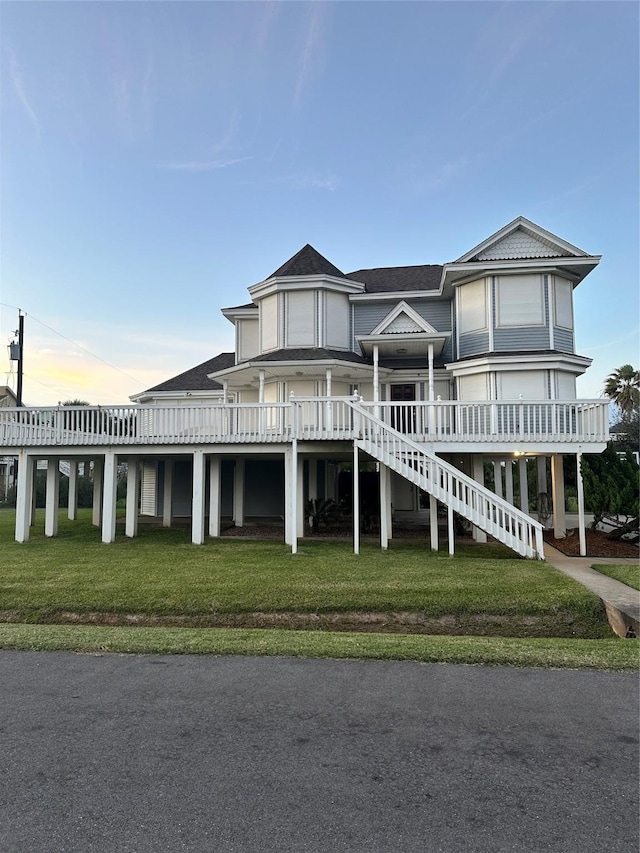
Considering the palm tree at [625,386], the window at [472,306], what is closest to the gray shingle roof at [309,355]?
the window at [472,306]

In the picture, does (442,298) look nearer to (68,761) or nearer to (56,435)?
(56,435)

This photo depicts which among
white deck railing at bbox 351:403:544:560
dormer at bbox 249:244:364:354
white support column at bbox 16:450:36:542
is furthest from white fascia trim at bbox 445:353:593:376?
white support column at bbox 16:450:36:542

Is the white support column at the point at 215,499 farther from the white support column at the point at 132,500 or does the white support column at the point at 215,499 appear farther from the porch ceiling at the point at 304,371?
the porch ceiling at the point at 304,371

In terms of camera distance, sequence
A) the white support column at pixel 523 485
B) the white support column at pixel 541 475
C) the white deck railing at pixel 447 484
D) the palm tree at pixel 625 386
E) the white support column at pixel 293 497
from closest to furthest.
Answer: the white deck railing at pixel 447 484 < the white support column at pixel 293 497 < the white support column at pixel 523 485 < the white support column at pixel 541 475 < the palm tree at pixel 625 386

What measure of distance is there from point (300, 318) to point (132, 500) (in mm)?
8801

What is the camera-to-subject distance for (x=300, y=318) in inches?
747

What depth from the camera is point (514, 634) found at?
283 inches

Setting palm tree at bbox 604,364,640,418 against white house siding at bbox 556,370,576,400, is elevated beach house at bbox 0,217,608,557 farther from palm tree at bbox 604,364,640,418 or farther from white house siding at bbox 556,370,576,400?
palm tree at bbox 604,364,640,418

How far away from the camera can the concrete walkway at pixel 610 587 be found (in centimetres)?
715

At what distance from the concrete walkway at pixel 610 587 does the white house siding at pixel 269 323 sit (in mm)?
11803

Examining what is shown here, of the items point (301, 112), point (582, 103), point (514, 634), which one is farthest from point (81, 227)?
point (514, 634)

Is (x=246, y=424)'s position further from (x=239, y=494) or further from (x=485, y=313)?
(x=485, y=313)

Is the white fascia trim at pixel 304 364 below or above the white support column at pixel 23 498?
above

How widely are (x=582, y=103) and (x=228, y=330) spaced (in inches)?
989
